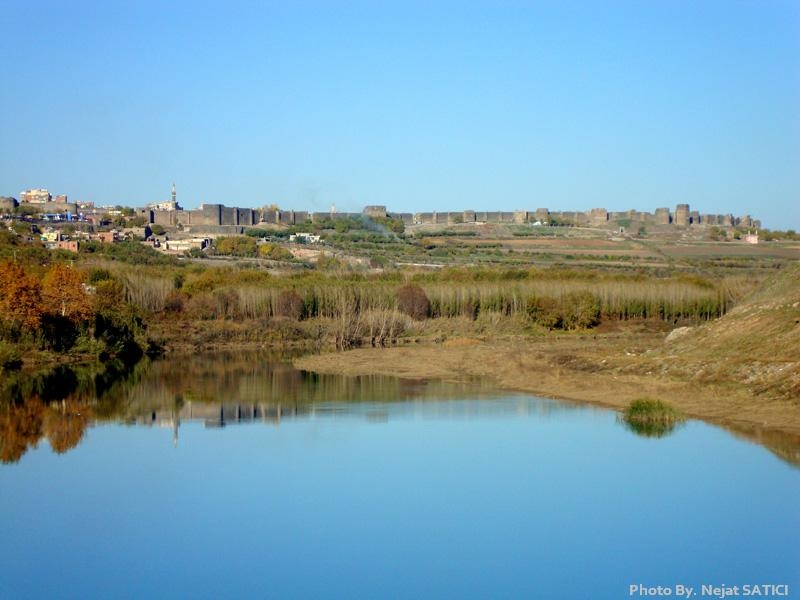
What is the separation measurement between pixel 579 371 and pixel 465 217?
64259 millimetres

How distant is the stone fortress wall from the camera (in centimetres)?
8175

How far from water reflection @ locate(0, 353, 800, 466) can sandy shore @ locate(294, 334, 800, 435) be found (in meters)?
0.88

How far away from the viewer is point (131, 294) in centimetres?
3688

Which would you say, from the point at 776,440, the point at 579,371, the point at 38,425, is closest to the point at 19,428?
the point at 38,425

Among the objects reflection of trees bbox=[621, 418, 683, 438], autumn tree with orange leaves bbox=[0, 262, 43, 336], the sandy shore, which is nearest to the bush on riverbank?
reflection of trees bbox=[621, 418, 683, 438]

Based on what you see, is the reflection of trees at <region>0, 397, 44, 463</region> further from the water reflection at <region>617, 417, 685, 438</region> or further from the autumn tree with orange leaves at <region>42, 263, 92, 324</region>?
the water reflection at <region>617, 417, 685, 438</region>

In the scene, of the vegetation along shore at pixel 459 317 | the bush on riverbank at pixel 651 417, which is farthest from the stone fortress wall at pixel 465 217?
the bush on riverbank at pixel 651 417

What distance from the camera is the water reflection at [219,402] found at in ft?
63.4

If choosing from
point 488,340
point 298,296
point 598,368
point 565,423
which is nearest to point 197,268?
point 298,296

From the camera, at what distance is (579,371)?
25641 millimetres

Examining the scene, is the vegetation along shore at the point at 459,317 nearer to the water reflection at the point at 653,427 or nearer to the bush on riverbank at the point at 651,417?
the bush on riverbank at the point at 651,417

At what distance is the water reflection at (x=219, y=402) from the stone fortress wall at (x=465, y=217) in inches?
2140

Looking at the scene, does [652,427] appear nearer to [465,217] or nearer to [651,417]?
[651,417]

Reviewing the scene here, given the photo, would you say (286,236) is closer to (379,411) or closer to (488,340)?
(488,340)
